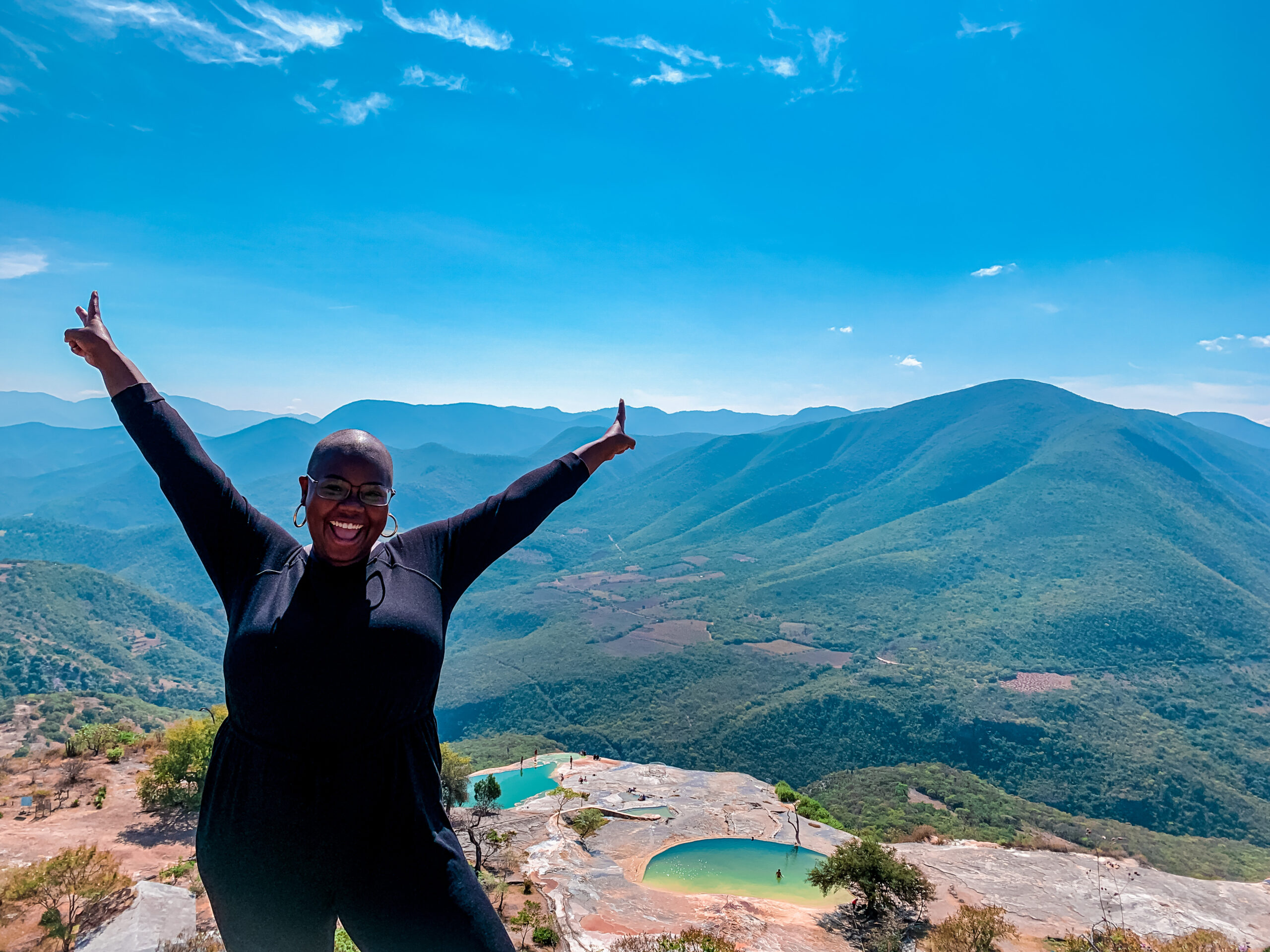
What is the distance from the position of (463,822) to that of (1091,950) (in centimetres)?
1891

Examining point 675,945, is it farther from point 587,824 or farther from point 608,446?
point 587,824

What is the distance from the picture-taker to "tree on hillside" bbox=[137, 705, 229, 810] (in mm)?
14648

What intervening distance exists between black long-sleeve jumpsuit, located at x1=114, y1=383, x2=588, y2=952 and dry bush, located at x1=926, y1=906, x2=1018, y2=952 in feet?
60.1

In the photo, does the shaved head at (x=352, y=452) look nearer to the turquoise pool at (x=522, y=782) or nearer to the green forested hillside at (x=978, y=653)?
the turquoise pool at (x=522, y=782)

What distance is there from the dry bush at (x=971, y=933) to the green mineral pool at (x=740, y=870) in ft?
17.0

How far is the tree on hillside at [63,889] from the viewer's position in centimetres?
855

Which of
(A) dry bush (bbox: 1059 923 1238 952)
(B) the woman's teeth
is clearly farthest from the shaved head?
(A) dry bush (bbox: 1059 923 1238 952)

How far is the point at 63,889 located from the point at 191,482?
11378mm

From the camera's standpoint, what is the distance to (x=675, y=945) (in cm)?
1037

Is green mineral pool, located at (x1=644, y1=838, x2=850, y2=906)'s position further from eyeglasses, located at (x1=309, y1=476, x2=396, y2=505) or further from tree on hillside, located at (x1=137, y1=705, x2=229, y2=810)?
eyeglasses, located at (x1=309, y1=476, x2=396, y2=505)

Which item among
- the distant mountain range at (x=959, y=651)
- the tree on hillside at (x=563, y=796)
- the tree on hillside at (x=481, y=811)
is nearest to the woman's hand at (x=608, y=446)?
the tree on hillside at (x=481, y=811)

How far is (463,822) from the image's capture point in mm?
22859

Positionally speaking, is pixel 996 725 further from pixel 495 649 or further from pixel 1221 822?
pixel 495 649

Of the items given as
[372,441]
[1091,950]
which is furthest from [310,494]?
[1091,950]
